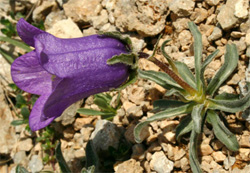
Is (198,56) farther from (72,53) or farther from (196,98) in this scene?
(72,53)

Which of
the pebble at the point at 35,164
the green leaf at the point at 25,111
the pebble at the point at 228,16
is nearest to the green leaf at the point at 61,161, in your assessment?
the pebble at the point at 35,164

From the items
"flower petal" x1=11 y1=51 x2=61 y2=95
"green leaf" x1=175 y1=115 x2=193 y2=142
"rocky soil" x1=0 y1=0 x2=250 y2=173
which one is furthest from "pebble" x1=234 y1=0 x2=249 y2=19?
"flower petal" x1=11 y1=51 x2=61 y2=95

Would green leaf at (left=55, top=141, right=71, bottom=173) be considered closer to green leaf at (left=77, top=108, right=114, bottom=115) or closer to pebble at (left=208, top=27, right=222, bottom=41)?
green leaf at (left=77, top=108, right=114, bottom=115)

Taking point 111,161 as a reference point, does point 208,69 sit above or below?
above

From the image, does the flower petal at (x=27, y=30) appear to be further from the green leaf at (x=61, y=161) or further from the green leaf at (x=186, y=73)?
the green leaf at (x=186, y=73)

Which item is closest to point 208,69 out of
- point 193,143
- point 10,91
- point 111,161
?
point 193,143

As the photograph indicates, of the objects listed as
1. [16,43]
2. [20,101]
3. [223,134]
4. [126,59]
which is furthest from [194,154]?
[16,43]

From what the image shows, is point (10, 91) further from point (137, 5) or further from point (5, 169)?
point (137, 5)
